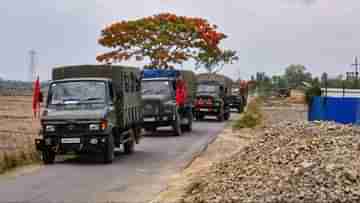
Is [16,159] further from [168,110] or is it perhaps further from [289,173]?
[168,110]

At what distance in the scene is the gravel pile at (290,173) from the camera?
9.09 m

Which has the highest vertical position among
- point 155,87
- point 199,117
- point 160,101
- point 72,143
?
point 155,87

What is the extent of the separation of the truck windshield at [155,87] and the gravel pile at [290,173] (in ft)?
47.5

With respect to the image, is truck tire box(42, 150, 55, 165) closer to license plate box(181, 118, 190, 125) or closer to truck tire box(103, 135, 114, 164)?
truck tire box(103, 135, 114, 164)

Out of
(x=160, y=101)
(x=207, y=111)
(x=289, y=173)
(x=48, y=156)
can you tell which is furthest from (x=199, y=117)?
(x=289, y=173)

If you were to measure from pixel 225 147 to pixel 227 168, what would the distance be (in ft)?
33.5

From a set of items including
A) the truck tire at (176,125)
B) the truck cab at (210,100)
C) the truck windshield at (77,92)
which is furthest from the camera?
the truck cab at (210,100)

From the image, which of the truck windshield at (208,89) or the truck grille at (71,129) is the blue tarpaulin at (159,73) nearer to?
the truck windshield at (208,89)

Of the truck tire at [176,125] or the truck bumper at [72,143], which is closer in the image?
the truck bumper at [72,143]

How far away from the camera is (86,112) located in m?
Answer: 16.6

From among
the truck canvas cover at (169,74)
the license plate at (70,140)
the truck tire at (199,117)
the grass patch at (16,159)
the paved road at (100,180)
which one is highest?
the truck canvas cover at (169,74)

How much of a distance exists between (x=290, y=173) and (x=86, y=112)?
773 centimetres

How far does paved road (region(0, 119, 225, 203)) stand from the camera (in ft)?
39.4

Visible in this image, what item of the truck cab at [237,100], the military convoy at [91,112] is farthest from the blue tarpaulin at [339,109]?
the truck cab at [237,100]
